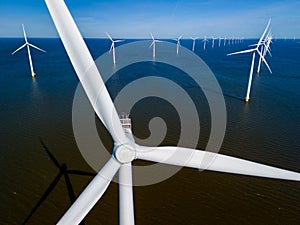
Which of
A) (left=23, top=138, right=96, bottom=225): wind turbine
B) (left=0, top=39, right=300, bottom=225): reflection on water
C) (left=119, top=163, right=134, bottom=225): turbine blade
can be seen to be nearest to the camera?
(left=119, top=163, right=134, bottom=225): turbine blade

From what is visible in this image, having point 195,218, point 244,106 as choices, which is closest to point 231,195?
point 195,218

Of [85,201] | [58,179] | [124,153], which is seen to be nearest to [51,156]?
[58,179]

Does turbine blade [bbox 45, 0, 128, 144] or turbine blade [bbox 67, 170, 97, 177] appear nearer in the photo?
turbine blade [bbox 45, 0, 128, 144]

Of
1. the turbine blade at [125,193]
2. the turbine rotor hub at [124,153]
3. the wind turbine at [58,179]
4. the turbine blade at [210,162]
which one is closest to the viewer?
the turbine rotor hub at [124,153]

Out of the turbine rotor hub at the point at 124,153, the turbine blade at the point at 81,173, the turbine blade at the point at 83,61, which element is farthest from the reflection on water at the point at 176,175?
the turbine blade at the point at 83,61

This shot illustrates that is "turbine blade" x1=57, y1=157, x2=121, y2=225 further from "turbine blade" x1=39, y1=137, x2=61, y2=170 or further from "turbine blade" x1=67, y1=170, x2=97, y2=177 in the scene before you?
"turbine blade" x1=39, y1=137, x2=61, y2=170

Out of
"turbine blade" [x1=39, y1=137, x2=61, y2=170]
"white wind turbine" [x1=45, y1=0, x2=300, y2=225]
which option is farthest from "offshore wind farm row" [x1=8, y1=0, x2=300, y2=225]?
"turbine blade" [x1=39, y1=137, x2=61, y2=170]

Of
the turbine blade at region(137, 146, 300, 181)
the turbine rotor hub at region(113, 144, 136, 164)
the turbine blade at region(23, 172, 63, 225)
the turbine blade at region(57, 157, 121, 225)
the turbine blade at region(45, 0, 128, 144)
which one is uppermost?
the turbine blade at region(45, 0, 128, 144)

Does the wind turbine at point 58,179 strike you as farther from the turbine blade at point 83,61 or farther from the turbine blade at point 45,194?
the turbine blade at point 83,61
